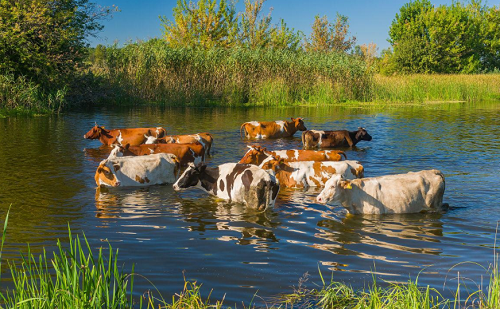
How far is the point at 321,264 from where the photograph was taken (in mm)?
6496

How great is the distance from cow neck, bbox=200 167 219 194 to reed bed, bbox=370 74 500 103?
29.5 meters

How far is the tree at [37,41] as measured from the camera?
26.9m

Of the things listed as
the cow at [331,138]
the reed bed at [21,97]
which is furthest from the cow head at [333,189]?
the reed bed at [21,97]

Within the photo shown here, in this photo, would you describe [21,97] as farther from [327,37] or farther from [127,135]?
[327,37]

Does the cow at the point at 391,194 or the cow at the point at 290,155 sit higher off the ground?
the cow at the point at 290,155

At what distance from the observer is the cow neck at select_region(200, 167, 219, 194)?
10172 mm

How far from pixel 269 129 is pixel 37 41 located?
16046mm

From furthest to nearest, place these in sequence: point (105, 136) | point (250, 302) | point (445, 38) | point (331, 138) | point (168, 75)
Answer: point (445, 38) → point (168, 75) → point (331, 138) → point (105, 136) → point (250, 302)

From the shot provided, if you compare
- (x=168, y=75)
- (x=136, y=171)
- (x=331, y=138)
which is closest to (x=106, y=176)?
(x=136, y=171)

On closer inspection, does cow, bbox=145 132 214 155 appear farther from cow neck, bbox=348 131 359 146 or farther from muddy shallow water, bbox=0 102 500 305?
cow neck, bbox=348 131 359 146

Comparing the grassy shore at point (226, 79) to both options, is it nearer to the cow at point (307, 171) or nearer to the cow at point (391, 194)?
the cow at point (307, 171)

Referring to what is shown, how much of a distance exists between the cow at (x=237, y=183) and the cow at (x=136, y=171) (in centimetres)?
140

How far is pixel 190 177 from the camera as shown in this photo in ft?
33.4

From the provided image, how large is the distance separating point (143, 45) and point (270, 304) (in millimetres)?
33631
